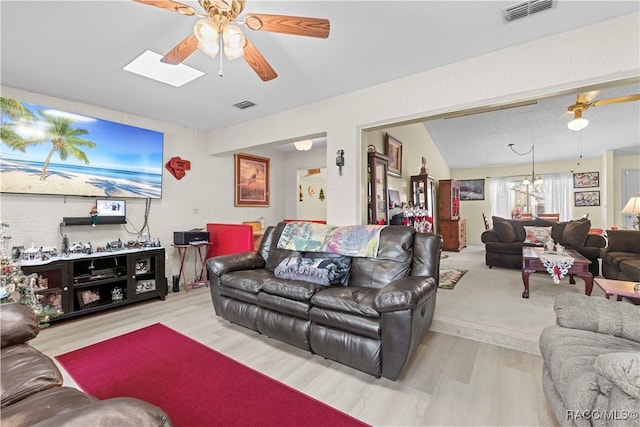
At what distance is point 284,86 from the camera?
3.07 metres

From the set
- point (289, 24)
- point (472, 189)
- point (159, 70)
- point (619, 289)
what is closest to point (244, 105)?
point (159, 70)

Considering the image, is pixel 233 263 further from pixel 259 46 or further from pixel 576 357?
pixel 576 357

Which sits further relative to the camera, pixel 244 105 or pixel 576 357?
pixel 244 105

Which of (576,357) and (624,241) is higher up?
(624,241)

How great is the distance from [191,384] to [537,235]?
19.6ft

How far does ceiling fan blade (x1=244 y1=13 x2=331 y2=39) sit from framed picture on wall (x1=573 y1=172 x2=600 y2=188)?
914 centimetres

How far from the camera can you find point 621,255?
12.0ft

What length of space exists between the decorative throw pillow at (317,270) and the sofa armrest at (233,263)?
1.85ft

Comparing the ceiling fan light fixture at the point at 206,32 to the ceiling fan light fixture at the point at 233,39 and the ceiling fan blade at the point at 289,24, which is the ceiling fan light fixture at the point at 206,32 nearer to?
the ceiling fan light fixture at the point at 233,39

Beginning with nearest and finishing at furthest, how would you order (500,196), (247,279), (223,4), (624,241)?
(223,4)
(247,279)
(624,241)
(500,196)

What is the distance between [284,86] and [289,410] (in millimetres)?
2974

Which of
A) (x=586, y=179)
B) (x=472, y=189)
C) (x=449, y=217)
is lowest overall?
(x=449, y=217)

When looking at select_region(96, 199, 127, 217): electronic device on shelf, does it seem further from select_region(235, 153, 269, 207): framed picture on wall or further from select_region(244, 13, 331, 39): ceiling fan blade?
select_region(244, 13, 331, 39): ceiling fan blade

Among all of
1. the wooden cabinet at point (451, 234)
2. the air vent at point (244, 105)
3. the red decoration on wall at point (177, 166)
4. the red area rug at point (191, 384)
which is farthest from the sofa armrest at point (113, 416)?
the wooden cabinet at point (451, 234)
